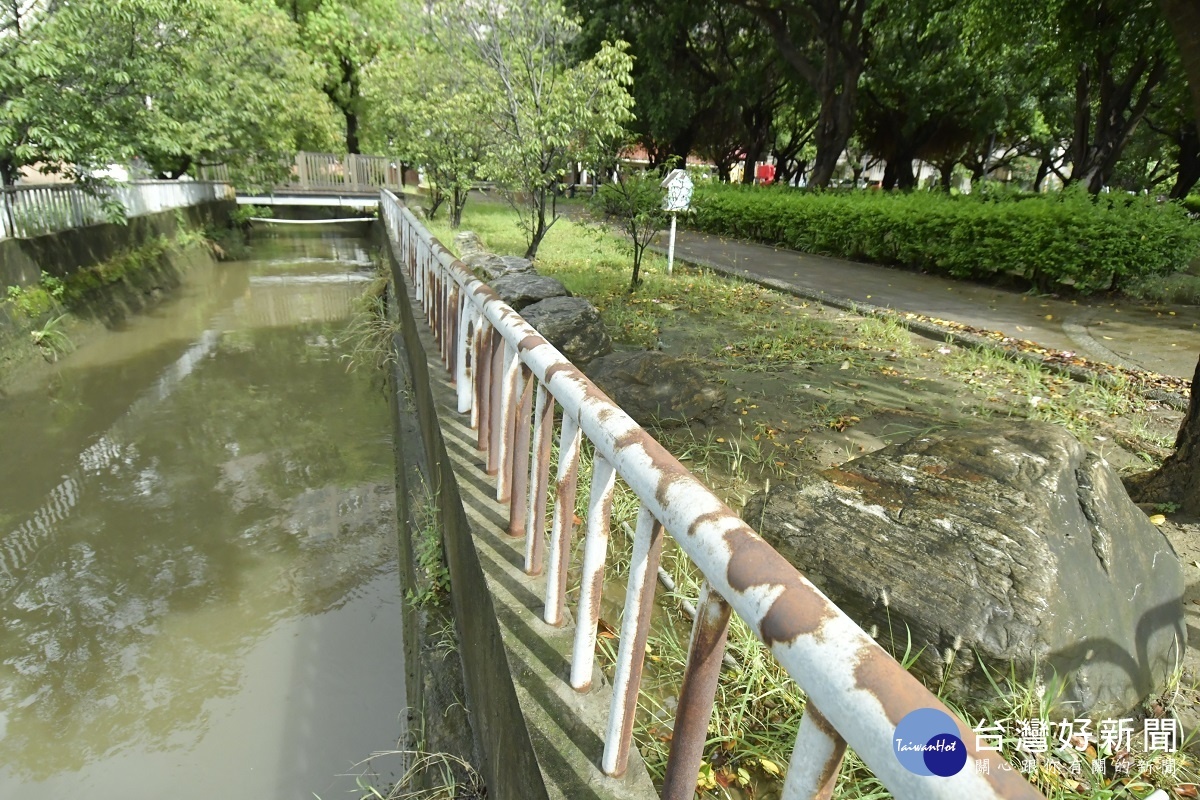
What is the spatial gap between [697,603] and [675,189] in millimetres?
8112

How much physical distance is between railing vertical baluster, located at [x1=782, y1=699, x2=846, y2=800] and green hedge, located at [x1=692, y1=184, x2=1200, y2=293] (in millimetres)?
10008

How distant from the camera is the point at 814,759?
92 cm

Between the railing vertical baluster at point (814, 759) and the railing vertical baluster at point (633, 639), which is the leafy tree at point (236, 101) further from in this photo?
the railing vertical baluster at point (814, 759)

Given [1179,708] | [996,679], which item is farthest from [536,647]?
[1179,708]

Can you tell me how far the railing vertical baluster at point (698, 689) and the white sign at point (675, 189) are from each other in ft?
27.3

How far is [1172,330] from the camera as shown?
757cm

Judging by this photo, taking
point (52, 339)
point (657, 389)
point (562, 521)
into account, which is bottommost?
point (52, 339)

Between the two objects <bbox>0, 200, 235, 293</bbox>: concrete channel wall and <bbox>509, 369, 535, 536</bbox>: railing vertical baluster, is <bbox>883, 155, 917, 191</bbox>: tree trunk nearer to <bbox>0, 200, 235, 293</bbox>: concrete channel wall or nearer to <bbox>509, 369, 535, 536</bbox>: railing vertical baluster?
<bbox>0, 200, 235, 293</bbox>: concrete channel wall

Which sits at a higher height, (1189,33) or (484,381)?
(1189,33)

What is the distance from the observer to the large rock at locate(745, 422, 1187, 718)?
6.32 feet

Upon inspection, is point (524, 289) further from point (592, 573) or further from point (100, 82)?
point (100, 82)

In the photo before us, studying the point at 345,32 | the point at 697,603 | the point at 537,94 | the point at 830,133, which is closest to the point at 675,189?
the point at 537,94

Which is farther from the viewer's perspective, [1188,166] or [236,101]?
[1188,166]

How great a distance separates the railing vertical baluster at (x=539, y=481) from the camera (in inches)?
80.0
